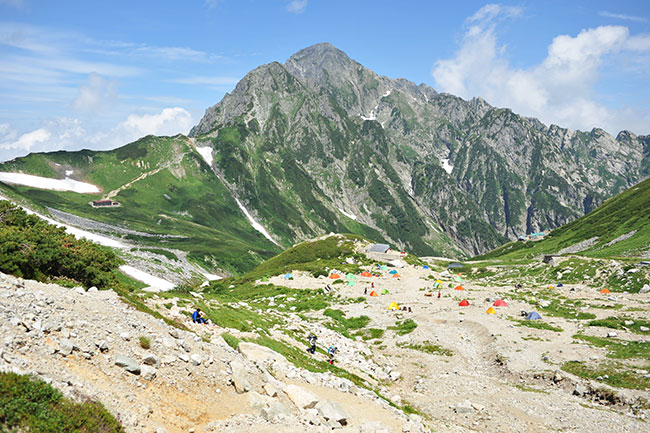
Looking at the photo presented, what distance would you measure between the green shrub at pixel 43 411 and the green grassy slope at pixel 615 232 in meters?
135

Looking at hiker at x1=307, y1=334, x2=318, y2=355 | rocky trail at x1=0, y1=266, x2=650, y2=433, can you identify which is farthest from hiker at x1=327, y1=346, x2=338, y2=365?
hiker at x1=307, y1=334, x2=318, y2=355

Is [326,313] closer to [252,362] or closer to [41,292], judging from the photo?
[252,362]

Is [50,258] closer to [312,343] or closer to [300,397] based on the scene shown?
[300,397]

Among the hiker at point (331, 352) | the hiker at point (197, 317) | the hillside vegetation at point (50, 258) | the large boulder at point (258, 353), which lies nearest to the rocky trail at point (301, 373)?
the large boulder at point (258, 353)

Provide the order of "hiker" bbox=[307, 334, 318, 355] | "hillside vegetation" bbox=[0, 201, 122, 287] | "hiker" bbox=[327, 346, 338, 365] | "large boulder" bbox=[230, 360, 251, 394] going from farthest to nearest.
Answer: "hiker" bbox=[307, 334, 318, 355], "hiker" bbox=[327, 346, 338, 365], "hillside vegetation" bbox=[0, 201, 122, 287], "large boulder" bbox=[230, 360, 251, 394]

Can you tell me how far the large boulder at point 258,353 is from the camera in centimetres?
2356

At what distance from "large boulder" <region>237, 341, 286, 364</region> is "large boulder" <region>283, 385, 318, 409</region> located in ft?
11.0

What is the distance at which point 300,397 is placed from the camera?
1991 centimetres

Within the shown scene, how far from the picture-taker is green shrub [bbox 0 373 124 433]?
1096cm

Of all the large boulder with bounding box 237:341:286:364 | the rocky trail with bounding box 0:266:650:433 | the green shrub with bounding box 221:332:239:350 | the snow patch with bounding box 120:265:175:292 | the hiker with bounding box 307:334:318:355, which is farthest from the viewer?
the snow patch with bounding box 120:265:175:292

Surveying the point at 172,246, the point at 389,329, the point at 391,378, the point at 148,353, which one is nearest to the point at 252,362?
the point at 148,353

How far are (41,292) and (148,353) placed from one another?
594cm

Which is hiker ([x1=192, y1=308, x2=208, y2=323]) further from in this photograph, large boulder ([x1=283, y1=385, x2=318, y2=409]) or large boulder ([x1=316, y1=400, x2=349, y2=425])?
large boulder ([x1=316, y1=400, x2=349, y2=425])

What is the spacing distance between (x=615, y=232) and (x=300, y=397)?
174158 mm
